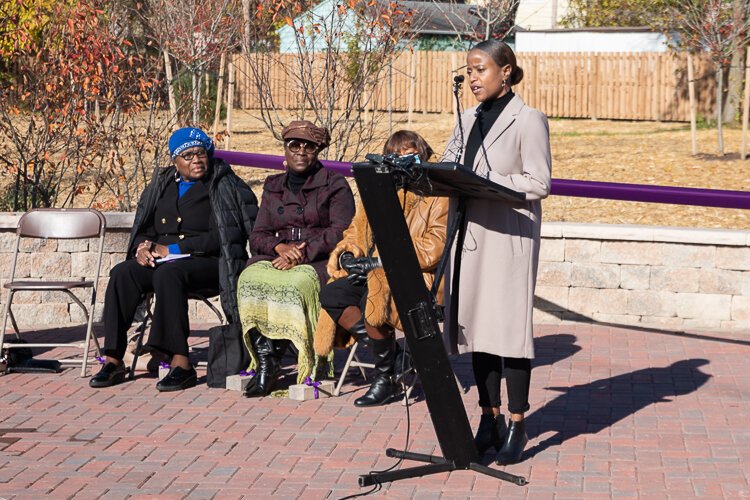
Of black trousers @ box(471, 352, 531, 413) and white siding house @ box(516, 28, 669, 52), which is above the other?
white siding house @ box(516, 28, 669, 52)

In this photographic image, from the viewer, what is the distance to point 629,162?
1683 centimetres

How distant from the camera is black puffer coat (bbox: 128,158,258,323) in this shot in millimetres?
7809

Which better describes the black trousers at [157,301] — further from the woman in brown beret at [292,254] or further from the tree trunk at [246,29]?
the tree trunk at [246,29]

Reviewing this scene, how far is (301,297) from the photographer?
7430 mm

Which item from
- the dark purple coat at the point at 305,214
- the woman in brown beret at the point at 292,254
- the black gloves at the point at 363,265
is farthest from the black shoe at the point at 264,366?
the black gloves at the point at 363,265

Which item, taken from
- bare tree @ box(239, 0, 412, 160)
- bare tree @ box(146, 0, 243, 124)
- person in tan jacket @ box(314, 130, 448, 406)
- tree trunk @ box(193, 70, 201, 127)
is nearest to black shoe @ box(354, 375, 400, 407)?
person in tan jacket @ box(314, 130, 448, 406)

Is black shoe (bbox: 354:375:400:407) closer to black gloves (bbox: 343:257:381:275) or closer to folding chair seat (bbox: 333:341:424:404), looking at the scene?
folding chair seat (bbox: 333:341:424:404)

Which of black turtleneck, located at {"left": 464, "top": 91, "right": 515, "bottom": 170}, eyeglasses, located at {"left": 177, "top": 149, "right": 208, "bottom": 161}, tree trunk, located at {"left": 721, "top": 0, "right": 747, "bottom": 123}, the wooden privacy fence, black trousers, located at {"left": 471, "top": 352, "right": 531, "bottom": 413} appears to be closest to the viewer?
black turtleneck, located at {"left": 464, "top": 91, "right": 515, "bottom": 170}

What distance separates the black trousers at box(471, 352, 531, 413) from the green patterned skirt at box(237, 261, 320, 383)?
5.76 ft

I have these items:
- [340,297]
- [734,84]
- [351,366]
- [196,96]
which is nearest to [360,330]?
[340,297]

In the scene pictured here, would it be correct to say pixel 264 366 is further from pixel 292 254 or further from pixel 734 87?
pixel 734 87

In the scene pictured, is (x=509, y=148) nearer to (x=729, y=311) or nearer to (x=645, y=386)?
(x=645, y=386)

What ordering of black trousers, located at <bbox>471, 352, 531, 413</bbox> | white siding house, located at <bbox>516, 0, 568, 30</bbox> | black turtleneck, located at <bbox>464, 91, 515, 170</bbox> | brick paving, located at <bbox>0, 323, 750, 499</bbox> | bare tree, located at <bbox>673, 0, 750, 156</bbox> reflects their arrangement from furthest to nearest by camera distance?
white siding house, located at <bbox>516, 0, 568, 30</bbox> → bare tree, located at <bbox>673, 0, 750, 156</bbox> → black trousers, located at <bbox>471, 352, 531, 413</bbox> → black turtleneck, located at <bbox>464, 91, 515, 170</bbox> → brick paving, located at <bbox>0, 323, 750, 499</bbox>

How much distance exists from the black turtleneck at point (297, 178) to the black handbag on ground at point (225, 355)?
0.91 metres
